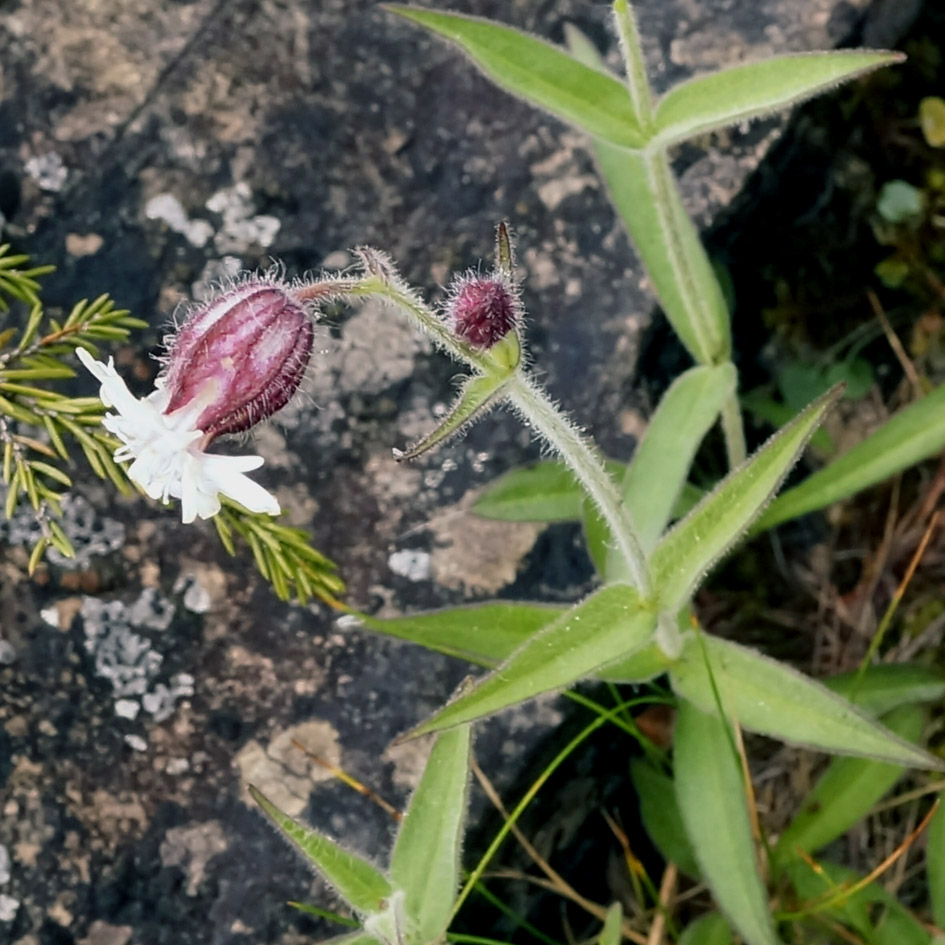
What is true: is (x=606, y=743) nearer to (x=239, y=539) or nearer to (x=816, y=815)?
(x=816, y=815)

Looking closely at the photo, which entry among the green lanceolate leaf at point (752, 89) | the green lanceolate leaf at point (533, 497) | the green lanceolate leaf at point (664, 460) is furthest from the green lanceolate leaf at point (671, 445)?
the green lanceolate leaf at point (752, 89)

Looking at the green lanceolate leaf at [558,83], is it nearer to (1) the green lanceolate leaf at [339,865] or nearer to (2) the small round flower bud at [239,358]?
(2) the small round flower bud at [239,358]

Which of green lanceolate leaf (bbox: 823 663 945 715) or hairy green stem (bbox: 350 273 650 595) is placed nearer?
hairy green stem (bbox: 350 273 650 595)

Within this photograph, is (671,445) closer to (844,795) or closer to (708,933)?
(844,795)

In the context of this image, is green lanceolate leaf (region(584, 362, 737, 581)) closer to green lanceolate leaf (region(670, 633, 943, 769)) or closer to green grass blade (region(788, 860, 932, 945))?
green lanceolate leaf (region(670, 633, 943, 769))

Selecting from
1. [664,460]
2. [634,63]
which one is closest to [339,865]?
[664,460]

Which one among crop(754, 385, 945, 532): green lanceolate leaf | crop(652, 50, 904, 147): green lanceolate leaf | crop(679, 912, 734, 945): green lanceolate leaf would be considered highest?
crop(652, 50, 904, 147): green lanceolate leaf

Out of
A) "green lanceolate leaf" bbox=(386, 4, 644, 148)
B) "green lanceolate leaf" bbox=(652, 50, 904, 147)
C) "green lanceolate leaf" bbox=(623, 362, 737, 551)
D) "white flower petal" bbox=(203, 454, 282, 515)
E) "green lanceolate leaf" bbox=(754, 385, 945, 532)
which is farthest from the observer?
"green lanceolate leaf" bbox=(754, 385, 945, 532)

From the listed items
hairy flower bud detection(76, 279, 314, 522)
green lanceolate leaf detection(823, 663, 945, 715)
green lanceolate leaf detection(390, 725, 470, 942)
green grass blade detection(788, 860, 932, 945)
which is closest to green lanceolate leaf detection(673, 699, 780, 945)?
green grass blade detection(788, 860, 932, 945)
